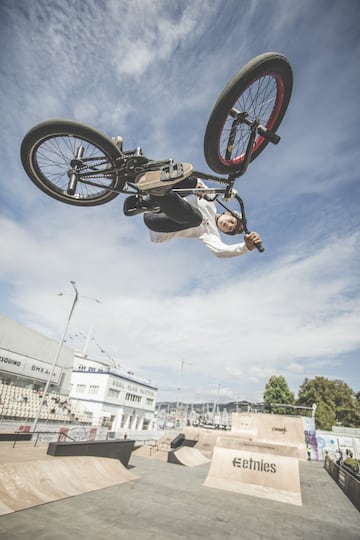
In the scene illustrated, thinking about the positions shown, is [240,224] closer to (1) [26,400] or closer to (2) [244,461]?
(2) [244,461]

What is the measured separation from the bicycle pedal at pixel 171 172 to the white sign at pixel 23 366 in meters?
31.2

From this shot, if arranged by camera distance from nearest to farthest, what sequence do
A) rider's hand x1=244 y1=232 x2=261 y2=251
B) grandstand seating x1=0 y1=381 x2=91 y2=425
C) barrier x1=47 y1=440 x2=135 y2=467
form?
rider's hand x1=244 y1=232 x2=261 y2=251, barrier x1=47 y1=440 x2=135 y2=467, grandstand seating x1=0 y1=381 x2=91 y2=425

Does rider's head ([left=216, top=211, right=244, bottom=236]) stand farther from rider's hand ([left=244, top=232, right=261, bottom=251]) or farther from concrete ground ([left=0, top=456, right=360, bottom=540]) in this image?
concrete ground ([left=0, top=456, right=360, bottom=540])

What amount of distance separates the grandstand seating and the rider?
2441cm

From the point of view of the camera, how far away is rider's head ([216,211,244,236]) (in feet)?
13.5

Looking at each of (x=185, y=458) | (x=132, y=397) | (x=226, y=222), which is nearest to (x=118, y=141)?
(x=226, y=222)

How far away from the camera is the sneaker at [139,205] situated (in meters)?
4.25

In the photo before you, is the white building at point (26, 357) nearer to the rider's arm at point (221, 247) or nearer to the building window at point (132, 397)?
the building window at point (132, 397)

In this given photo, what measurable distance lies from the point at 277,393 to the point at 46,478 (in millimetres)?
45455

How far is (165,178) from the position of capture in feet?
11.7

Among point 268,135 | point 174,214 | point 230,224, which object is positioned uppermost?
point 268,135

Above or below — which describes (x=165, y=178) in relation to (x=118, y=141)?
below

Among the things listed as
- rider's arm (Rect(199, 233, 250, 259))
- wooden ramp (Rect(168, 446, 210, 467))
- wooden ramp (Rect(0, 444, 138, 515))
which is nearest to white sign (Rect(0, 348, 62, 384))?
wooden ramp (Rect(168, 446, 210, 467))

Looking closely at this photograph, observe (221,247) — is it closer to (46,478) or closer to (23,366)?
(46,478)
